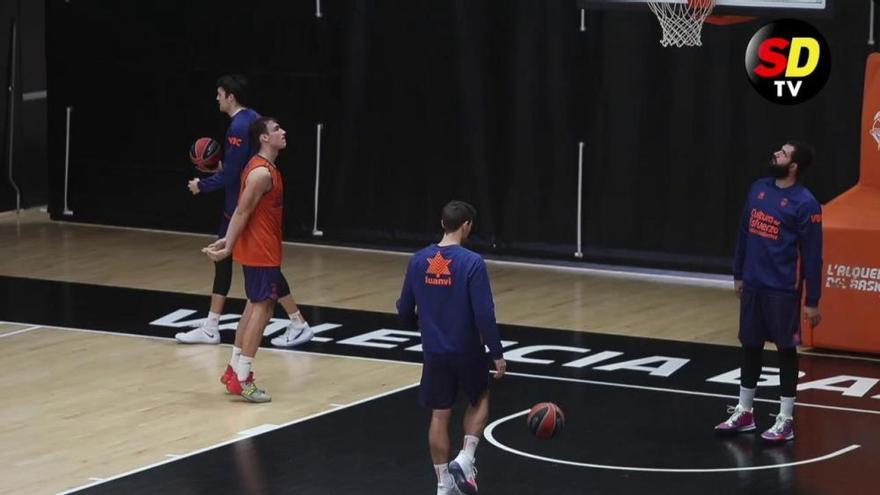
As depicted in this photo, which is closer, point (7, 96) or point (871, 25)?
point (871, 25)

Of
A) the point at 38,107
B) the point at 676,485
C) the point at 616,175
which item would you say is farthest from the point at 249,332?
the point at 38,107

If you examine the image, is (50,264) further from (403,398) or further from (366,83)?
(403,398)

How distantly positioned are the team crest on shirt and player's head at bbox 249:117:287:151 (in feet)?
7.95

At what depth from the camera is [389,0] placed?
51.7 ft

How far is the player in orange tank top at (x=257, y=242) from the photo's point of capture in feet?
34.8

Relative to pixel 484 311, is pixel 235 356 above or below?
below

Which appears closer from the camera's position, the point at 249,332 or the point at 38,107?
the point at 249,332

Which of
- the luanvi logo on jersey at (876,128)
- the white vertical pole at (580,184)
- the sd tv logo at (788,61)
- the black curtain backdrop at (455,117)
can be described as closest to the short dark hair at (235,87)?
the black curtain backdrop at (455,117)

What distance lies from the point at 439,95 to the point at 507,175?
36.7 inches

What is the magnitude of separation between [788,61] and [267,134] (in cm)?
538

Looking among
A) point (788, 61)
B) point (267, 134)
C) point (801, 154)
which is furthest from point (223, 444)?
point (788, 61)

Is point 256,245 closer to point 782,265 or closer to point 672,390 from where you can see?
point 672,390

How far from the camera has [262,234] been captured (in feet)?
35.2

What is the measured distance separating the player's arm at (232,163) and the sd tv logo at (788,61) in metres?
4.64
